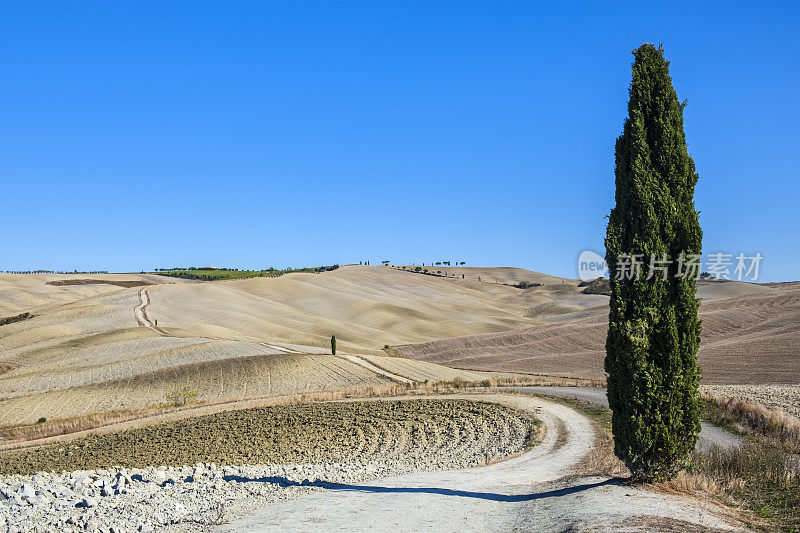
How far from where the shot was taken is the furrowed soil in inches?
838

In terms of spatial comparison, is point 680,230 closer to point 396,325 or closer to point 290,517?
point 290,517

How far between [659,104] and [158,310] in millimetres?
91687

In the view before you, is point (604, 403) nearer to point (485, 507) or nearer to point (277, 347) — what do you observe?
point (485, 507)

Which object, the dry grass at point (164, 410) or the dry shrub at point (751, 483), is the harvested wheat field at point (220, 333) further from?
the dry shrub at point (751, 483)

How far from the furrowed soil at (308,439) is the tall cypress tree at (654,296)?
7.58 meters

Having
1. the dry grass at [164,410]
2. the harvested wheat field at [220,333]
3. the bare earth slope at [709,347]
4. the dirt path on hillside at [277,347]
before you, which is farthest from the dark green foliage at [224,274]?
the dry grass at [164,410]

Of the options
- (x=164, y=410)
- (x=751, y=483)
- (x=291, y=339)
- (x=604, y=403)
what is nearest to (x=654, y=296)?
(x=751, y=483)

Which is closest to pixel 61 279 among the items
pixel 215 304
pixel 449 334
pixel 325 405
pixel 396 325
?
pixel 215 304

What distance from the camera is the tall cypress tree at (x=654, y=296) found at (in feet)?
46.8

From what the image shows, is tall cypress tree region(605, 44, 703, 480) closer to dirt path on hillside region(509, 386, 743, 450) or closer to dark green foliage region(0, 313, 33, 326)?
dirt path on hillside region(509, 386, 743, 450)

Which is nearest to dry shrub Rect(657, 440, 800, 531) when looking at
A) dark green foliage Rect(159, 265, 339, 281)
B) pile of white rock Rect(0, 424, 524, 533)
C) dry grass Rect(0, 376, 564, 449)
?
pile of white rock Rect(0, 424, 524, 533)

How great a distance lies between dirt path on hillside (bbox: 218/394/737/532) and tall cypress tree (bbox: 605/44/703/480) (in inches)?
56.8

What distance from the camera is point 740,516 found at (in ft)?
40.2

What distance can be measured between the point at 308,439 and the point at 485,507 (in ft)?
38.0
